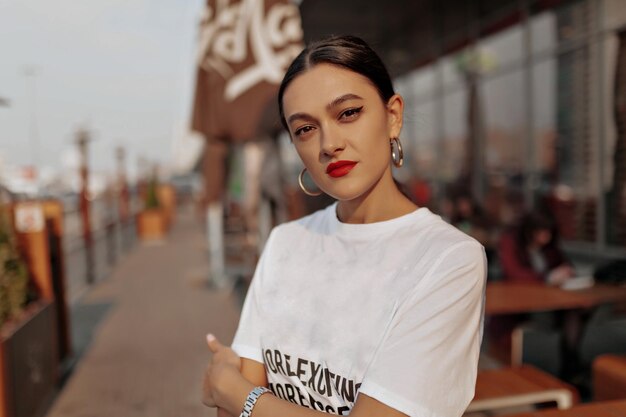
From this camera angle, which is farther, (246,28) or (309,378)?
(246,28)

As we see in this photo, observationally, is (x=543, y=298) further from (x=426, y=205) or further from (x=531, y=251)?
(x=426, y=205)

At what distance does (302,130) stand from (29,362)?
11.0ft

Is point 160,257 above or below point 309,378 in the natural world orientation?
below

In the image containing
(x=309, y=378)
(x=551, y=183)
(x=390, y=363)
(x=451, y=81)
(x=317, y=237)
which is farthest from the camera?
(x=451, y=81)

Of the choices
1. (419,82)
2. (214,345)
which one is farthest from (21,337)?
(419,82)

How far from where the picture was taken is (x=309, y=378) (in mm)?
1322

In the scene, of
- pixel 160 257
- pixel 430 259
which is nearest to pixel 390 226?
pixel 430 259

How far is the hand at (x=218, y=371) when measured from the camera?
144cm

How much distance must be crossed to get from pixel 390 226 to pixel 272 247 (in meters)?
0.39

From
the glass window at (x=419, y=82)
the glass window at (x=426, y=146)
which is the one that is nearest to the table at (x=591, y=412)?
the glass window at (x=426, y=146)

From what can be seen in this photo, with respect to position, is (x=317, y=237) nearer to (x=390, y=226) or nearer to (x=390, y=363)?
(x=390, y=226)

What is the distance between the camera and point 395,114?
141 cm

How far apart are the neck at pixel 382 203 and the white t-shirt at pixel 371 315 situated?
3cm

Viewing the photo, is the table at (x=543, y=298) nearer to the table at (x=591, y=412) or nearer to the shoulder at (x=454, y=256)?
the table at (x=591, y=412)
